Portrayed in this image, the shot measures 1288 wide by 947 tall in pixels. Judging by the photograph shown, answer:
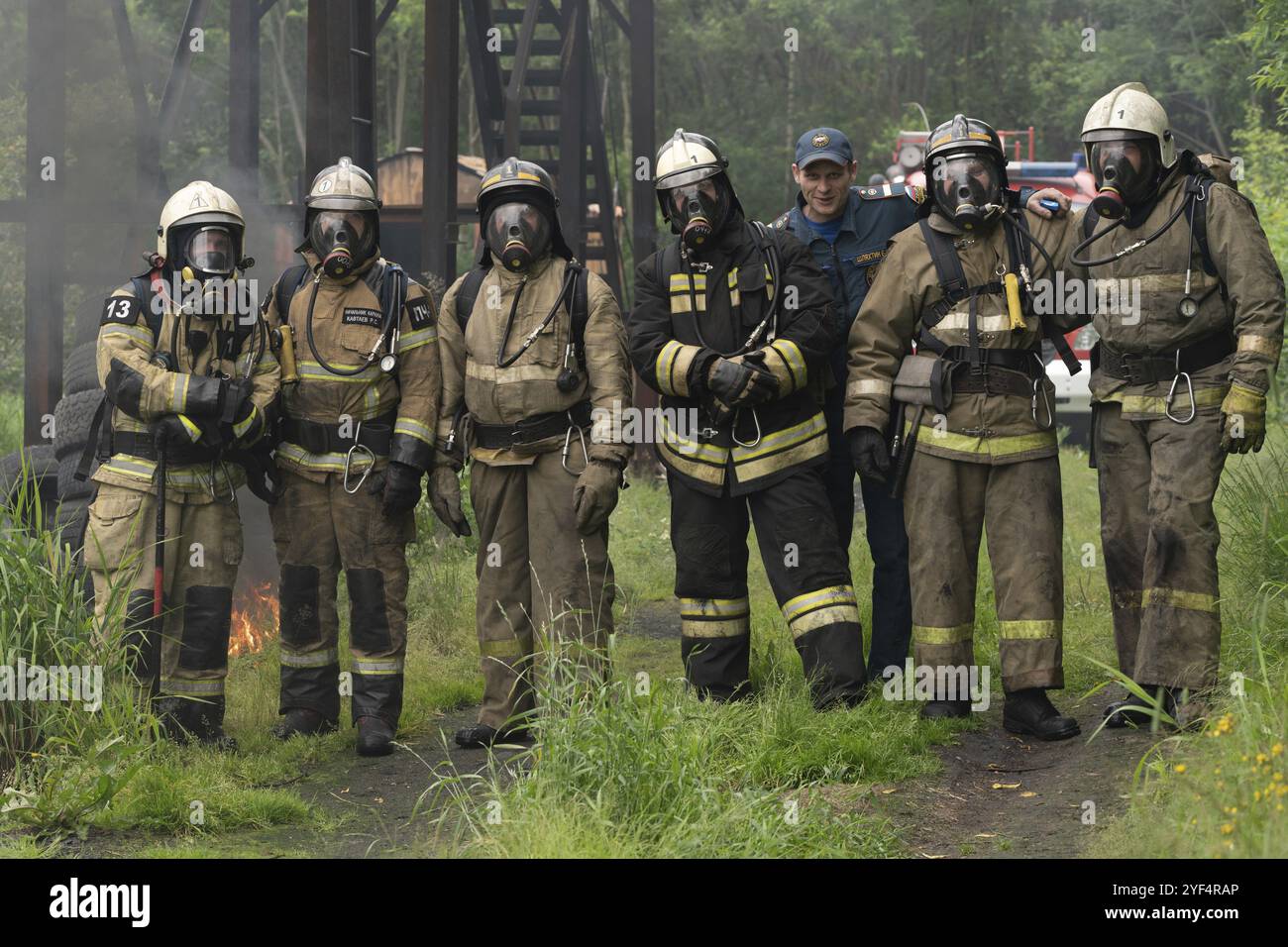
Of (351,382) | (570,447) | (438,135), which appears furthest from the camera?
(438,135)

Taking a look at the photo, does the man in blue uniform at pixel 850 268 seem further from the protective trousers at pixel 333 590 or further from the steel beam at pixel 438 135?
the steel beam at pixel 438 135

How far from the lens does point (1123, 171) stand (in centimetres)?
559

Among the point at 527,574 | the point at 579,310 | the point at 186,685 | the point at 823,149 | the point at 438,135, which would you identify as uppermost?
the point at 438,135

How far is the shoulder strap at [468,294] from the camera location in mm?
6133

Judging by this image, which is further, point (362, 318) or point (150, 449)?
point (362, 318)

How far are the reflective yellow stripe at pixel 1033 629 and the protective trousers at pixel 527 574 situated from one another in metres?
1.55

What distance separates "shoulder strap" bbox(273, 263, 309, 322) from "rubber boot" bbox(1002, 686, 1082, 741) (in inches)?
129

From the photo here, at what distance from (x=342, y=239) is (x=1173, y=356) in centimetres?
321

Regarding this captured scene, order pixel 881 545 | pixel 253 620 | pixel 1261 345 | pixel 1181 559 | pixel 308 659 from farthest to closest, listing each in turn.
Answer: pixel 253 620 → pixel 881 545 → pixel 308 659 → pixel 1181 559 → pixel 1261 345

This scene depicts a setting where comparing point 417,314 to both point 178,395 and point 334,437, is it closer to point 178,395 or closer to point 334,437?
point 334,437

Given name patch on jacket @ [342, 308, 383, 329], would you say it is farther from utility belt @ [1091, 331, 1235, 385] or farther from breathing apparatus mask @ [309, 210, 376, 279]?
utility belt @ [1091, 331, 1235, 385]

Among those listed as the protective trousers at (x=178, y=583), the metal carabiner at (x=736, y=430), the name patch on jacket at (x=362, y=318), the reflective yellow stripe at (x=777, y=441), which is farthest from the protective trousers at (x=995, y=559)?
the protective trousers at (x=178, y=583)

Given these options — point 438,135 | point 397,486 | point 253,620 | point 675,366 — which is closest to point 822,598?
point 675,366

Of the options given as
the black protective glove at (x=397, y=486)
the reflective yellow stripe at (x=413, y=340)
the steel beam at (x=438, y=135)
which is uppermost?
the steel beam at (x=438, y=135)
